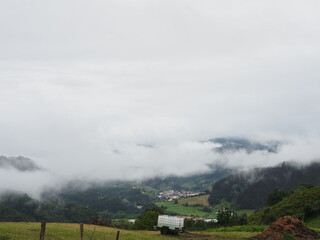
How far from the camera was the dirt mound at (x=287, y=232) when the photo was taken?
158ft

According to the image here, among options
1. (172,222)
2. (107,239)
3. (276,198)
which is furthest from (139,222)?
(276,198)

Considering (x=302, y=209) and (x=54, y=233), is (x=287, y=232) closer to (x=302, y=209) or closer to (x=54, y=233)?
(x=54, y=233)

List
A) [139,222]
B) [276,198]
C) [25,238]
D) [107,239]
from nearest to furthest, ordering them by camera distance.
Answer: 1. [25,238]
2. [107,239]
3. [139,222]
4. [276,198]

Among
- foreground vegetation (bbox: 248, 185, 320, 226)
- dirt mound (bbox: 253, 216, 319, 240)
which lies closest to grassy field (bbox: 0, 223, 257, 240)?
dirt mound (bbox: 253, 216, 319, 240)

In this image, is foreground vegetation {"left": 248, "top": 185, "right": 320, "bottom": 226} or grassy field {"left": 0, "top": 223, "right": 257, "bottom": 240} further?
foreground vegetation {"left": 248, "top": 185, "right": 320, "bottom": 226}

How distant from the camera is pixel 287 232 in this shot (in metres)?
49.0

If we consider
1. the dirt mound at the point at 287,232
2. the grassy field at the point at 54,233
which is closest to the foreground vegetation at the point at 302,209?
the dirt mound at the point at 287,232

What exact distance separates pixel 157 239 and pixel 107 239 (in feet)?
32.7

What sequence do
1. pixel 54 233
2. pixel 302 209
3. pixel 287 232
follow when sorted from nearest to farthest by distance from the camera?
pixel 54 233, pixel 287 232, pixel 302 209

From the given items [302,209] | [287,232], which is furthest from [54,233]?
[302,209]

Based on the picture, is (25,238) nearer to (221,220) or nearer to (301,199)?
(221,220)

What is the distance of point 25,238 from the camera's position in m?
31.5

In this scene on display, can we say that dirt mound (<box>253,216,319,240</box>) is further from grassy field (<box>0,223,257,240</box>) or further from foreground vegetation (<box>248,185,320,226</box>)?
foreground vegetation (<box>248,185,320,226</box>)

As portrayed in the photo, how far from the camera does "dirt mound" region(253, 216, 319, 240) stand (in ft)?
158
